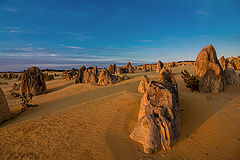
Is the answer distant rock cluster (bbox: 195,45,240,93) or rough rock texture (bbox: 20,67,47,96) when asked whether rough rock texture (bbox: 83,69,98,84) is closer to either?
rough rock texture (bbox: 20,67,47,96)

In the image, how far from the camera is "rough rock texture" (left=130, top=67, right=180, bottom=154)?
11.3ft

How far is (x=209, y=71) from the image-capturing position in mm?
7945

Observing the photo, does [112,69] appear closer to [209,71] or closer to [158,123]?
[209,71]

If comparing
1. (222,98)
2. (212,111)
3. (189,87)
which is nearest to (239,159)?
(212,111)

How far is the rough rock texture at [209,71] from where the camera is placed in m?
7.73

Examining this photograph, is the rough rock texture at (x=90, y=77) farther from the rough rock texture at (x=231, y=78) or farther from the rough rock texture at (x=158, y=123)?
the rough rock texture at (x=231, y=78)

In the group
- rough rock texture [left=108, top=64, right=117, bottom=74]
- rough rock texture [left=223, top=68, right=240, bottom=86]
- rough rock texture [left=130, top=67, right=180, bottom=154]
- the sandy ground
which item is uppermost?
rough rock texture [left=108, top=64, right=117, bottom=74]

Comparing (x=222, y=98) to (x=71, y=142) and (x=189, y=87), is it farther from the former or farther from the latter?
(x=71, y=142)

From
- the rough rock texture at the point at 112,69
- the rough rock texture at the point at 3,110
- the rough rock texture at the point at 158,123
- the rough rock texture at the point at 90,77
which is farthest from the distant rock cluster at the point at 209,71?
the rough rock texture at the point at 112,69

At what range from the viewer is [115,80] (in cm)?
1557

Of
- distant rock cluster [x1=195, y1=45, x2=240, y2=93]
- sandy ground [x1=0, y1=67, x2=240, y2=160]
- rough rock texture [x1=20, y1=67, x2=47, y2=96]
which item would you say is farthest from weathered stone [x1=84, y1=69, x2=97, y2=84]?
distant rock cluster [x1=195, y1=45, x2=240, y2=93]

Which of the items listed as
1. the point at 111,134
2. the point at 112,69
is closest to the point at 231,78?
the point at 111,134

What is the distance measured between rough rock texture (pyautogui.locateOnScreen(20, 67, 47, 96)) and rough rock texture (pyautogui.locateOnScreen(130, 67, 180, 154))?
11.6m

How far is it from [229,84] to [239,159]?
8096 millimetres
